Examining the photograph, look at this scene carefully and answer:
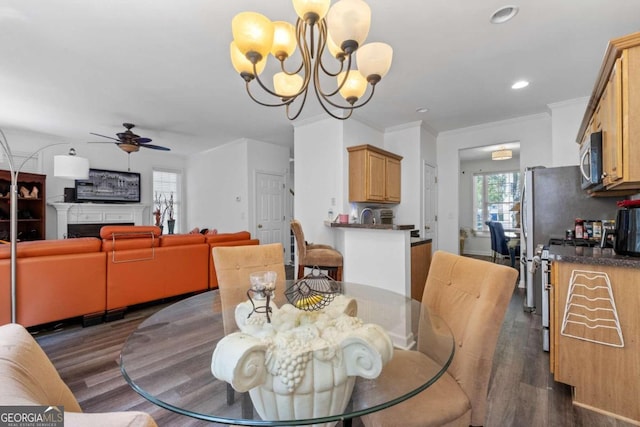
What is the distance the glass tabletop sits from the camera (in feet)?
2.89

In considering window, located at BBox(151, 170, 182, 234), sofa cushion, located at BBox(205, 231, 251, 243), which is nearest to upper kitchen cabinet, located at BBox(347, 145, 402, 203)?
sofa cushion, located at BBox(205, 231, 251, 243)

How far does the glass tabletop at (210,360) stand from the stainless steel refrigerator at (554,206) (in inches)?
81.4

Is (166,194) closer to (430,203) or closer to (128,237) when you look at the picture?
(128,237)

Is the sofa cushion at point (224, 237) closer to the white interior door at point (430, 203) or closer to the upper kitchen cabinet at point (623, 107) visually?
the white interior door at point (430, 203)

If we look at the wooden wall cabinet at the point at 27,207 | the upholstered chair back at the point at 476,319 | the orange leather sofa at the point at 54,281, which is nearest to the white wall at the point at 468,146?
the upholstered chair back at the point at 476,319

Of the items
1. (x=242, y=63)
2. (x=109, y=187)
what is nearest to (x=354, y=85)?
(x=242, y=63)

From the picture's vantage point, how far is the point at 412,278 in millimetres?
2721

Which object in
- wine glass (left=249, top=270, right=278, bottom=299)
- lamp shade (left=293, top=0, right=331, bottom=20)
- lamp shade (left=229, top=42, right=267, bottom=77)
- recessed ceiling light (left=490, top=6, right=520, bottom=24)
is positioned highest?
recessed ceiling light (left=490, top=6, right=520, bottom=24)

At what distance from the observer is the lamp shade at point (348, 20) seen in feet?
4.38

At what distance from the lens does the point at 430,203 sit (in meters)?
4.99

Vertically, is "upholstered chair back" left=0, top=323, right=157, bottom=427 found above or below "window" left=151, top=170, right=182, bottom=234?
below

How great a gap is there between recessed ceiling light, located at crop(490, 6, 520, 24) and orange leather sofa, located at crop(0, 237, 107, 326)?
4113 millimetres

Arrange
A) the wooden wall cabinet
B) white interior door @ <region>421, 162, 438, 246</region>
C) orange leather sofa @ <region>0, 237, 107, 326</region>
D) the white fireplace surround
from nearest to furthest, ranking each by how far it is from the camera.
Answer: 1. orange leather sofa @ <region>0, 237, 107, 326</region>
2. white interior door @ <region>421, 162, 438, 246</region>
3. the wooden wall cabinet
4. the white fireplace surround

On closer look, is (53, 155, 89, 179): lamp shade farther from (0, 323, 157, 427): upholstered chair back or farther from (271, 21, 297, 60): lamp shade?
(0, 323, 157, 427): upholstered chair back
